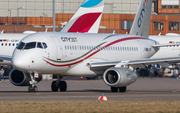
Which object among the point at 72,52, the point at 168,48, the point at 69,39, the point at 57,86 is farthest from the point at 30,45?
the point at 168,48

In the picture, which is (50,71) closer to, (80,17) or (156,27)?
(80,17)

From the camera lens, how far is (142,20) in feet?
132

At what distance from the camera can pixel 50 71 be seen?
95.5ft

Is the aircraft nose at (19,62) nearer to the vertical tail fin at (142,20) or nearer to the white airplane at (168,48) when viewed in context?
the vertical tail fin at (142,20)

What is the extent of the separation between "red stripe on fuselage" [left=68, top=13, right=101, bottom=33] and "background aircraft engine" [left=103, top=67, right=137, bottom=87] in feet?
39.8

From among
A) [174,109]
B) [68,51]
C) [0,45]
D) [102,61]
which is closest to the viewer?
[174,109]

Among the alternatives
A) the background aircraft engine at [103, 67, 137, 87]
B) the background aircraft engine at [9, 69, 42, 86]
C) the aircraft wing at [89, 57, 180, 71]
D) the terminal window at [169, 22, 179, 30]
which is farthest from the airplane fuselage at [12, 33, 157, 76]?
the terminal window at [169, 22, 179, 30]

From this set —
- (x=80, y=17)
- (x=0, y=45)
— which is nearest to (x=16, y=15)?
(x=0, y=45)

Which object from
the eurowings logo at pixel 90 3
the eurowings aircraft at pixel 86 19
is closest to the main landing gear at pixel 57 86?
the eurowings aircraft at pixel 86 19

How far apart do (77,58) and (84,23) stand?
1174 centimetres

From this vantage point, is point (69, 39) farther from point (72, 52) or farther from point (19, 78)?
point (19, 78)

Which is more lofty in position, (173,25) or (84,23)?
(173,25)

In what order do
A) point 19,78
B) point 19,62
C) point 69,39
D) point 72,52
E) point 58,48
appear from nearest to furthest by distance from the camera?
1. point 19,62
2. point 58,48
3. point 72,52
4. point 69,39
5. point 19,78

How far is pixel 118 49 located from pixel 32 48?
8890mm
